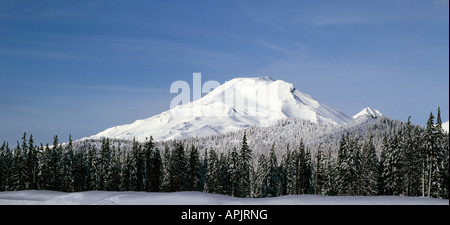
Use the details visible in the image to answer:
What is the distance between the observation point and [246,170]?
2820 inches

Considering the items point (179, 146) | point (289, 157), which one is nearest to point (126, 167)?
point (179, 146)

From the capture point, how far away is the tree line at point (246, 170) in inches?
2457

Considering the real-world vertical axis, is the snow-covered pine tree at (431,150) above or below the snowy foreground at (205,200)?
above

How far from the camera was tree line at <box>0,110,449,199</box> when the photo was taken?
62.4 meters

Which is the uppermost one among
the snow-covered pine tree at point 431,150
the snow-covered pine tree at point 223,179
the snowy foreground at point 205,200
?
the snow-covered pine tree at point 431,150

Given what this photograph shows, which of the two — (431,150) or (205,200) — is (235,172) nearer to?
(431,150)

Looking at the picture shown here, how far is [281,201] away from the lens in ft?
86.4

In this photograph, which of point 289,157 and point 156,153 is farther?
point 289,157

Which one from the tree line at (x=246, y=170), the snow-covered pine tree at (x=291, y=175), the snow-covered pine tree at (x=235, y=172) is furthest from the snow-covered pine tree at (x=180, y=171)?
the snow-covered pine tree at (x=291, y=175)

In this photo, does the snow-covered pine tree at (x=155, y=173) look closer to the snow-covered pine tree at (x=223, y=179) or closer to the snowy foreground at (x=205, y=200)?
the snow-covered pine tree at (x=223, y=179)
